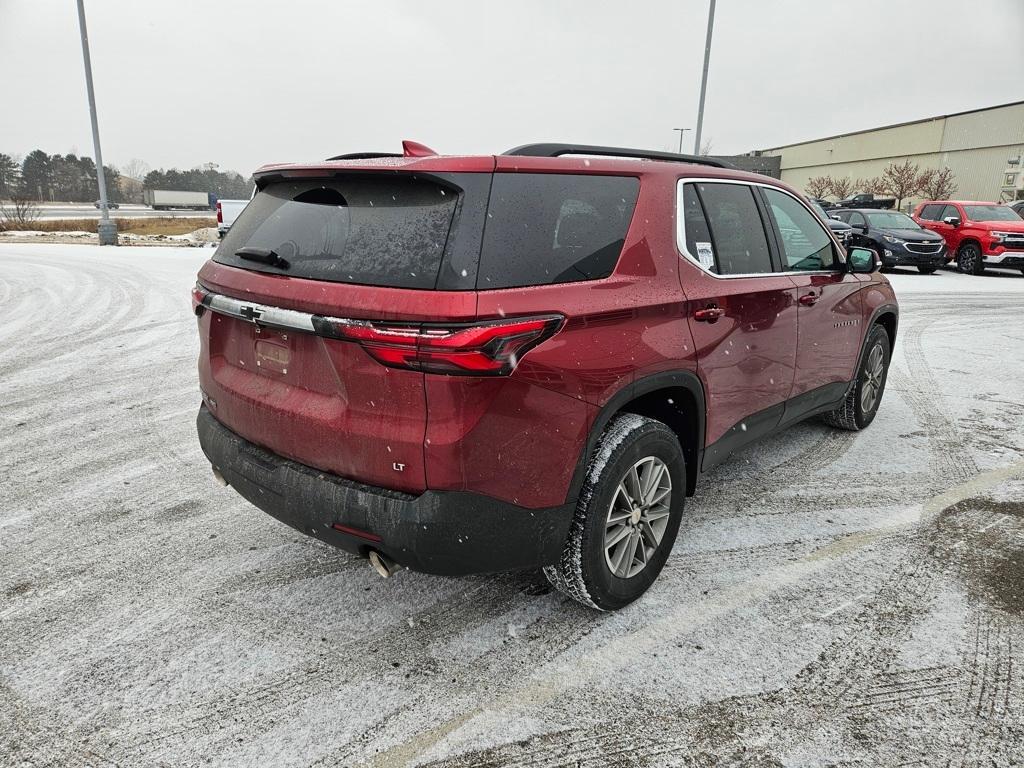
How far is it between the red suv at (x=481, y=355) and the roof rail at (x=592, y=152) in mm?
13

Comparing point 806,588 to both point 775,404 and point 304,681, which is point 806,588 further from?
point 304,681

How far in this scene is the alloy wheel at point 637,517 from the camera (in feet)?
8.82

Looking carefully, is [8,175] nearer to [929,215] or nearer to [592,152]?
[929,215]

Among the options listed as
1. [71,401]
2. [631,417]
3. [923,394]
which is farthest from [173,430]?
[923,394]

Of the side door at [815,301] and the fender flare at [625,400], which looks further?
the side door at [815,301]

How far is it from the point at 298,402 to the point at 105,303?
31.8 feet

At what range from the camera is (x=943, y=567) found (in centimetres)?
319

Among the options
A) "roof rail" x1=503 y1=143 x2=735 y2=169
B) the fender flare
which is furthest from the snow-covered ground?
"roof rail" x1=503 y1=143 x2=735 y2=169

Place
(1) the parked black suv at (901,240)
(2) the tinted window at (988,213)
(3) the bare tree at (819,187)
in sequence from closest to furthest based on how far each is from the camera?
(1) the parked black suv at (901,240) → (2) the tinted window at (988,213) → (3) the bare tree at (819,187)

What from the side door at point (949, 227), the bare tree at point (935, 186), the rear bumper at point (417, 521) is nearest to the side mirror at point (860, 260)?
the rear bumper at point (417, 521)

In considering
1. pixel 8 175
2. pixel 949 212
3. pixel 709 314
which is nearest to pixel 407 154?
pixel 709 314

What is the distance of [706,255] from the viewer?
3025 mm

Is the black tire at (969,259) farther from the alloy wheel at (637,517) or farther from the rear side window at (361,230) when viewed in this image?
the rear side window at (361,230)

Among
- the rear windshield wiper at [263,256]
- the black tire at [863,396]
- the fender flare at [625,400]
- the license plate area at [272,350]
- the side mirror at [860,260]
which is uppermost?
the rear windshield wiper at [263,256]
